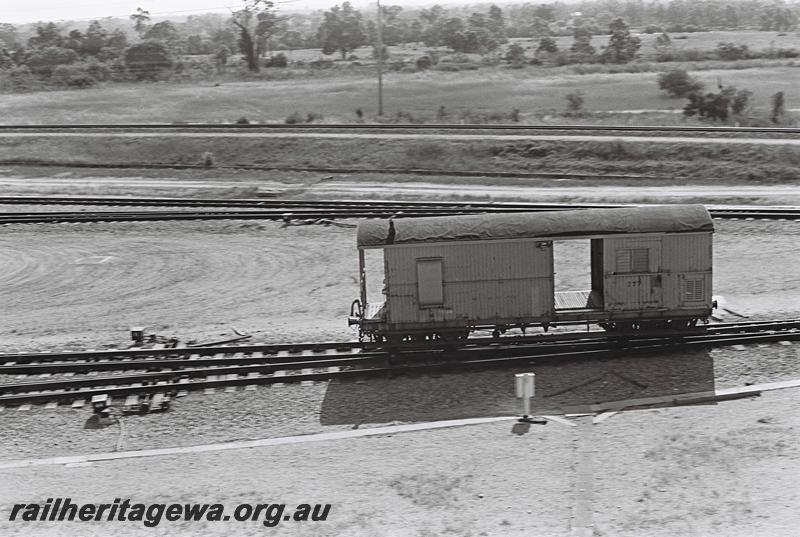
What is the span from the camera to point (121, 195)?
4425cm

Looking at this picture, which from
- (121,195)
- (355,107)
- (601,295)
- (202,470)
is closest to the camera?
(202,470)

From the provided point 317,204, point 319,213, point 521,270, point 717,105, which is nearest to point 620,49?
point 717,105

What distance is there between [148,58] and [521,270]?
83827mm

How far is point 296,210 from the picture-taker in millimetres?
38000

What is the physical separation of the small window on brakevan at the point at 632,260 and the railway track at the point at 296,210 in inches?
560

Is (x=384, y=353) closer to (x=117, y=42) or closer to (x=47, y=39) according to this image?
(x=117, y=42)

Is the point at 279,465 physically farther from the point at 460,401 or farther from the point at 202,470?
the point at 460,401

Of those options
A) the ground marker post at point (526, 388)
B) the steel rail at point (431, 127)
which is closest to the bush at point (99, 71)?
the steel rail at point (431, 127)

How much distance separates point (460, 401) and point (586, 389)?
106 inches

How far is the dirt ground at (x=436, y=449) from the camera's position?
48.3 ft

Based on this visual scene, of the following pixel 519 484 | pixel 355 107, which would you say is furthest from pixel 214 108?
pixel 519 484

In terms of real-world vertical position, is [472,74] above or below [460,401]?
above

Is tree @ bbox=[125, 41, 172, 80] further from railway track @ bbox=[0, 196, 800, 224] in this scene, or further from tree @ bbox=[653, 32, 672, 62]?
railway track @ bbox=[0, 196, 800, 224]

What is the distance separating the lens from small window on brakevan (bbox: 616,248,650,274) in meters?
21.5
